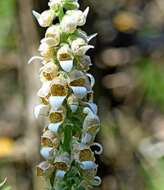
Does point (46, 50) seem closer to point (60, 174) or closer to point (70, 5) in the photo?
point (70, 5)

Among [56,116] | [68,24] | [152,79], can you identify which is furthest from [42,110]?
[152,79]

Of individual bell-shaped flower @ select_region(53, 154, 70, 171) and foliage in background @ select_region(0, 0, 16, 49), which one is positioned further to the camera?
foliage in background @ select_region(0, 0, 16, 49)

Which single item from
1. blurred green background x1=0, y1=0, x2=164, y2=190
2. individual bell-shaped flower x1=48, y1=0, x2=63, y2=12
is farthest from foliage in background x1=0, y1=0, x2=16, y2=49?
individual bell-shaped flower x1=48, y1=0, x2=63, y2=12

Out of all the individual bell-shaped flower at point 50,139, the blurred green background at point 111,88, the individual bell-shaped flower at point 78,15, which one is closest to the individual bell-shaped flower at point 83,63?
the individual bell-shaped flower at point 78,15

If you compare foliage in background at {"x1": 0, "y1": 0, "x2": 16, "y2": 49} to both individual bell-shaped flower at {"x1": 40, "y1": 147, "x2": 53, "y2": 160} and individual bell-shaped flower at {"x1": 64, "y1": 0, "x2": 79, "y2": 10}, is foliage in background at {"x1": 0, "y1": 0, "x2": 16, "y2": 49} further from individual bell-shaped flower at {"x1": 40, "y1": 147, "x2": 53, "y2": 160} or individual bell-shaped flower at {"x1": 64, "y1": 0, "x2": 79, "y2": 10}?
individual bell-shaped flower at {"x1": 40, "y1": 147, "x2": 53, "y2": 160}

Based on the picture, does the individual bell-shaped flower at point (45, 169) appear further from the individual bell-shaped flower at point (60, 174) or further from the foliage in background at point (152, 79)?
the foliage in background at point (152, 79)
